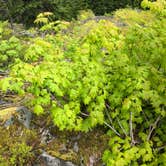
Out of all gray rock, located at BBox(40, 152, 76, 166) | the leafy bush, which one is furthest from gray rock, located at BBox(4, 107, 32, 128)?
the leafy bush

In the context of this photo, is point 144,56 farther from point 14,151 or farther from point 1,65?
point 1,65

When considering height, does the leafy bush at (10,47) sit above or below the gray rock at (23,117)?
above

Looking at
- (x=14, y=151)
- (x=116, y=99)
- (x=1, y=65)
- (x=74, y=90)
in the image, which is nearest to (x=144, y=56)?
(x=116, y=99)

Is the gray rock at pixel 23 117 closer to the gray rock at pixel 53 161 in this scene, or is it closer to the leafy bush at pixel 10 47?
the gray rock at pixel 53 161

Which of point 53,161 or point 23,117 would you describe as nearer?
point 53,161

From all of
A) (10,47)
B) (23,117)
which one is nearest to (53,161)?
(23,117)

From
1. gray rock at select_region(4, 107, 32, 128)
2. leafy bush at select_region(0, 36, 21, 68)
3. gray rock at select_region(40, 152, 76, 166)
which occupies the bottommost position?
gray rock at select_region(40, 152, 76, 166)

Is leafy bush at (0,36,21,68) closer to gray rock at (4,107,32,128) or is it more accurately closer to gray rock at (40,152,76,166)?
gray rock at (4,107,32,128)

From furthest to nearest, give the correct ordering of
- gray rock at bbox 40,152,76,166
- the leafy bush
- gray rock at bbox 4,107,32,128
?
the leafy bush → gray rock at bbox 4,107,32,128 → gray rock at bbox 40,152,76,166

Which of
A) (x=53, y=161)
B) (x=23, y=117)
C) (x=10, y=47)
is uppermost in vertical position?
(x=10, y=47)

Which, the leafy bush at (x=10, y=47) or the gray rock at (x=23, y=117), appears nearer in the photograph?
the gray rock at (x=23, y=117)

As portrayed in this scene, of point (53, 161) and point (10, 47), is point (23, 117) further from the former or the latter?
point (10, 47)

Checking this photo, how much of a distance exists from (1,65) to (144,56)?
11.2 feet

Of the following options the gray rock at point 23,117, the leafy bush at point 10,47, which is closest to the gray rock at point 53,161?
the gray rock at point 23,117
